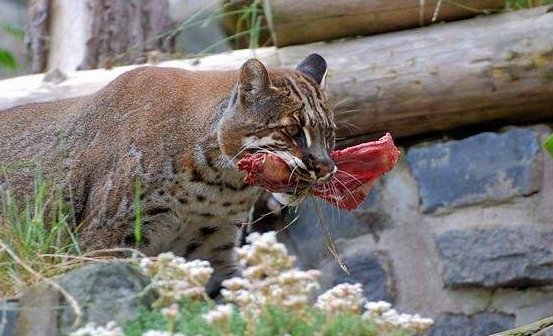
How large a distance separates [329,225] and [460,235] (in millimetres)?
698

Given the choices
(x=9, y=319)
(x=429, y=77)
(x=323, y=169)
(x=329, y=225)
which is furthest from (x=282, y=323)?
(x=329, y=225)

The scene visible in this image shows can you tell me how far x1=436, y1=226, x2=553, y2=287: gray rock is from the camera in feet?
19.0

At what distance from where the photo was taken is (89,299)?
3.30m

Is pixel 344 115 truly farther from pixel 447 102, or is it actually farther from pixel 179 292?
pixel 179 292

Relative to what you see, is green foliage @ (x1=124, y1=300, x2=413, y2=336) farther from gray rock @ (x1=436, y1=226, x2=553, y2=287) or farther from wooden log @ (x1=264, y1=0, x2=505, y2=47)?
wooden log @ (x1=264, y1=0, x2=505, y2=47)

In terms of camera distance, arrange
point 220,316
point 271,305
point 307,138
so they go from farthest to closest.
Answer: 1. point 307,138
2. point 271,305
3. point 220,316

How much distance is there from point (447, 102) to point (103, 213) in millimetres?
2073

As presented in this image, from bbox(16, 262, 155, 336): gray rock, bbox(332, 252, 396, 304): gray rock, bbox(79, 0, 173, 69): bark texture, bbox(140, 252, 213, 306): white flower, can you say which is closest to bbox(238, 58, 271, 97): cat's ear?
bbox(16, 262, 155, 336): gray rock

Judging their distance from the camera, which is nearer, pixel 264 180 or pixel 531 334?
pixel 531 334

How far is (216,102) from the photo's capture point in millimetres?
4758

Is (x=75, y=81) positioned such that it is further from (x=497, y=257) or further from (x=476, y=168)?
(x=497, y=257)

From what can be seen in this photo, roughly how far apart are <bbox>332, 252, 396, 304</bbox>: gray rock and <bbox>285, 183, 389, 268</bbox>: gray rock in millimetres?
115

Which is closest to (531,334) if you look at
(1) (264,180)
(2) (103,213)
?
(1) (264,180)

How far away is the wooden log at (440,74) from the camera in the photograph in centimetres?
577
